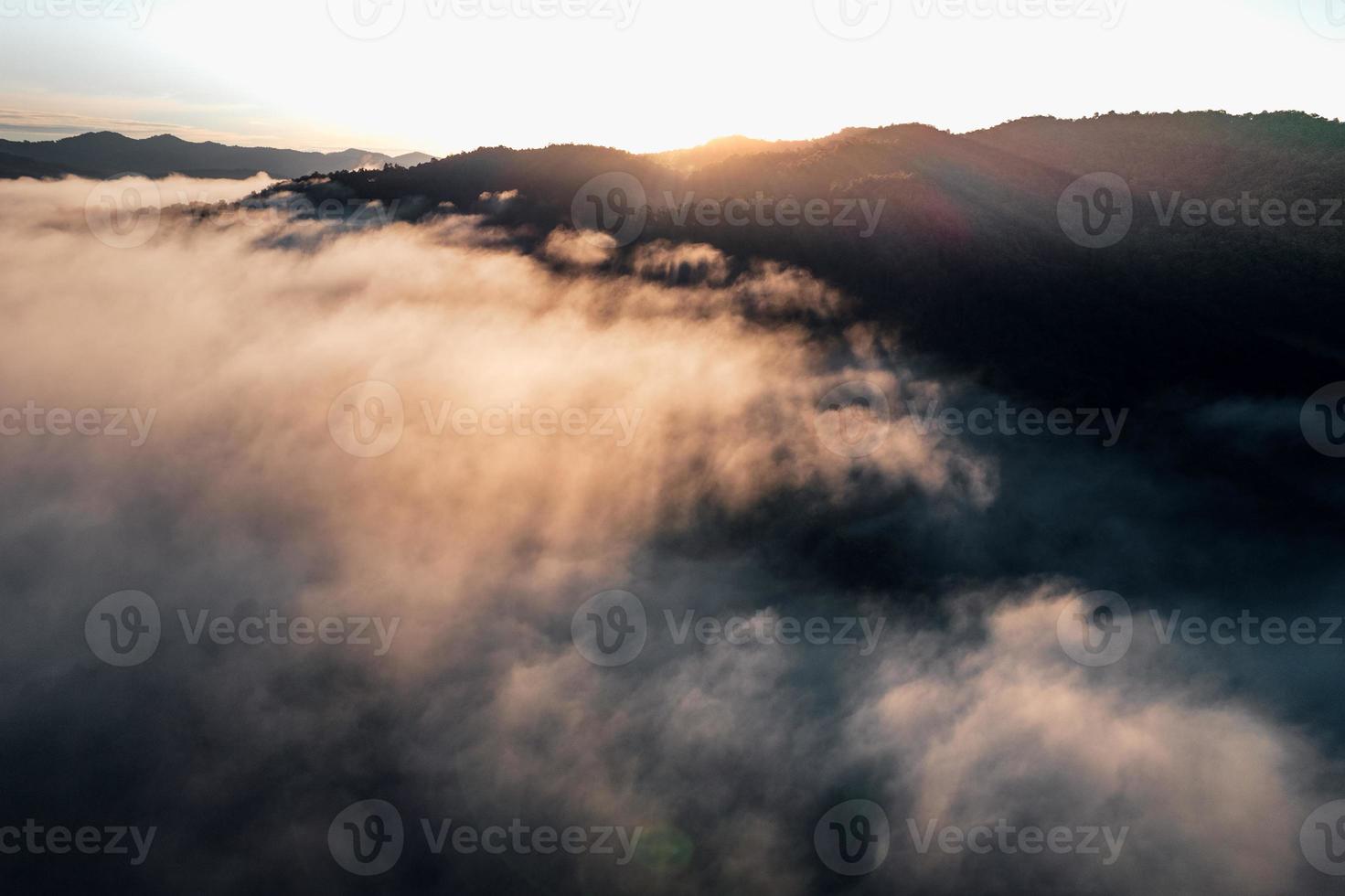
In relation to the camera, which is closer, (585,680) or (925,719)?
(925,719)

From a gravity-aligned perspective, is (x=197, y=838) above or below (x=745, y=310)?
below

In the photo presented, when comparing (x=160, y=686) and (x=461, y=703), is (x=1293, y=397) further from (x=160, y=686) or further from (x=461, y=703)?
(x=160, y=686)

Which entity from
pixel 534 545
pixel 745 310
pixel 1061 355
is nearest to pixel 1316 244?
pixel 1061 355

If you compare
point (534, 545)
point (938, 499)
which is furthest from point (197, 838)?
point (938, 499)

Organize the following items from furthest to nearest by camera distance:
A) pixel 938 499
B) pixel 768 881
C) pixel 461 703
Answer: pixel 938 499 → pixel 461 703 → pixel 768 881

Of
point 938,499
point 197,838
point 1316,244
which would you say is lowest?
point 197,838

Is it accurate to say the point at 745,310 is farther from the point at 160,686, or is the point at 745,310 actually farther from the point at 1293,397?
the point at 160,686

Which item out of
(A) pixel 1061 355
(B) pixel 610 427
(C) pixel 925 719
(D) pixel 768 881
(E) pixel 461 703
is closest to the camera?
(D) pixel 768 881
